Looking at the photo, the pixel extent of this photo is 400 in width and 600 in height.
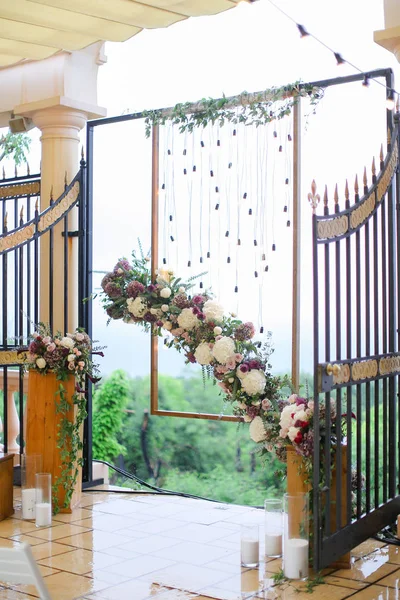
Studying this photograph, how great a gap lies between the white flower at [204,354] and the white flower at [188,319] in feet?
0.53

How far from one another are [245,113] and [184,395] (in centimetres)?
1389

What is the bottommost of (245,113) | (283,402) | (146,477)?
(146,477)

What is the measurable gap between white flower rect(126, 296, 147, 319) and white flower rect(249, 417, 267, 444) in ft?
3.71

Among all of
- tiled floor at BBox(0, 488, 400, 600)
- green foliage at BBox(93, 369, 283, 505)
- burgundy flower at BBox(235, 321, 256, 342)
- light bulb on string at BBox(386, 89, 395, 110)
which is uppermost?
light bulb on string at BBox(386, 89, 395, 110)

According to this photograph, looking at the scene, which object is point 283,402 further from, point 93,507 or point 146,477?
point 146,477

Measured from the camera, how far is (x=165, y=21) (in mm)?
4719

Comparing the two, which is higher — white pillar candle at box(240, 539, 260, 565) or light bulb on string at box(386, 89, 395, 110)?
light bulb on string at box(386, 89, 395, 110)

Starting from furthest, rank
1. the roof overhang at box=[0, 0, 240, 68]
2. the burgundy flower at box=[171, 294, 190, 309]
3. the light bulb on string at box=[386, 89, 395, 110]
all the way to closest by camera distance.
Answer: the burgundy flower at box=[171, 294, 190, 309]
the light bulb on string at box=[386, 89, 395, 110]
the roof overhang at box=[0, 0, 240, 68]

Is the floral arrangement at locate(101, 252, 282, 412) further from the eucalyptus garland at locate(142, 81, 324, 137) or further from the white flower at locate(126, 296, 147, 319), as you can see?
the eucalyptus garland at locate(142, 81, 324, 137)

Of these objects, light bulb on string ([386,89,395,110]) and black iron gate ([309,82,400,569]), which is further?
light bulb on string ([386,89,395,110])

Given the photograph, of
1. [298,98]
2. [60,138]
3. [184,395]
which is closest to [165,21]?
[298,98]

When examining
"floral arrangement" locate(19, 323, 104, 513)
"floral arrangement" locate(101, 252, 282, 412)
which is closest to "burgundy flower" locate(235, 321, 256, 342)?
"floral arrangement" locate(101, 252, 282, 412)

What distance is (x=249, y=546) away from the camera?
Answer: 438cm

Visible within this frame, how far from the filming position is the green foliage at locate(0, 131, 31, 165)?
35.7 feet
